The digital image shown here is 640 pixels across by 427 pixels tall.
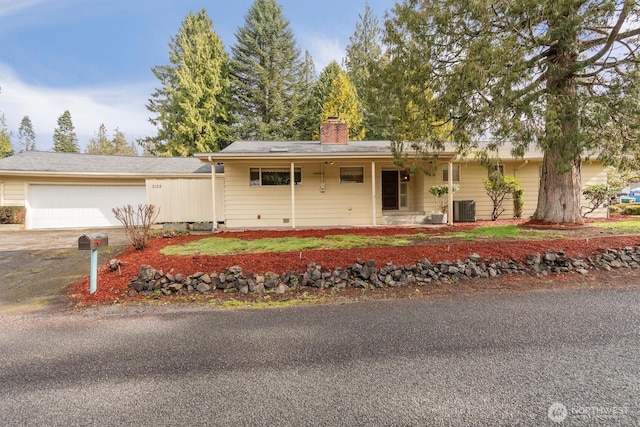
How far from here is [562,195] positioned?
8.49 m

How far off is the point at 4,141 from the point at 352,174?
39.4 meters

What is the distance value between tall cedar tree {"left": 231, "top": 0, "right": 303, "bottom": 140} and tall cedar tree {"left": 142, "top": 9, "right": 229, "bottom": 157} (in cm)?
137

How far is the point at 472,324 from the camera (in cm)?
339

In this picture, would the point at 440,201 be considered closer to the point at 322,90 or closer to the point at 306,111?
the point at 306,111

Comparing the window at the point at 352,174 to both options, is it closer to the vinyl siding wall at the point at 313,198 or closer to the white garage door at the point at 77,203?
the vinyl siding wall at the point at 313,198

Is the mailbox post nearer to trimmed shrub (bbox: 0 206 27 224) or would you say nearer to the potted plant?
the potted plant

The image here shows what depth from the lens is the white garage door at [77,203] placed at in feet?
44.6

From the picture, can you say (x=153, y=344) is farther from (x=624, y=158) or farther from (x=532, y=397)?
(x=624, y=158)

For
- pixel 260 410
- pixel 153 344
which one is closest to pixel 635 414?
pixel 260 410

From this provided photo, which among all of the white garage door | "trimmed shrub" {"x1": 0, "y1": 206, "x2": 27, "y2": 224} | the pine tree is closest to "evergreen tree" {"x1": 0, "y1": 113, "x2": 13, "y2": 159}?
the white garage door

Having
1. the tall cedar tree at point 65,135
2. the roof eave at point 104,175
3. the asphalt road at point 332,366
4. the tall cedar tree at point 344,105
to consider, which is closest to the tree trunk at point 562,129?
the asphalt road at point 332,366

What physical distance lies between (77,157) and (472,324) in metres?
19.1

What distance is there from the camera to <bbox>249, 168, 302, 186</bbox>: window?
489 inches

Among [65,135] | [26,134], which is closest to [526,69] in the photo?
[65,135]
